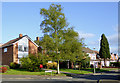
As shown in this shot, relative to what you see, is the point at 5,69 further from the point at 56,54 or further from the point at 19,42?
the point at 19,42

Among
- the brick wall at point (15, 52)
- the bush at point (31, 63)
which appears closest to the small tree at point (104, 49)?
the brick wall at point (15, 52)

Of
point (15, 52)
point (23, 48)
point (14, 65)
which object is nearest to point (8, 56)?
point (15, 52)

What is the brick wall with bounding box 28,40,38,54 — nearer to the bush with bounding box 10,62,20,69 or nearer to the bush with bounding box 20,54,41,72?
the bush with bounding box 10,62,20,69

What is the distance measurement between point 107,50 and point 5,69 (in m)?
42.7

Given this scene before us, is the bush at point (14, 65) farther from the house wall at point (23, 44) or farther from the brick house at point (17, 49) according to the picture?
the house wall at point (23, 44)

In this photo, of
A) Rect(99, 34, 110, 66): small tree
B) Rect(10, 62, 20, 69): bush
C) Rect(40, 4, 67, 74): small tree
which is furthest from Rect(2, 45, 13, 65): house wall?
Rect(99, 34, 110, 66): small tree

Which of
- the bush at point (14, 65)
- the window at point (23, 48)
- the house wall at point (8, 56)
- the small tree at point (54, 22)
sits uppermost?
the small tree at point (54, 22)

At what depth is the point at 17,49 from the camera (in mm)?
41969

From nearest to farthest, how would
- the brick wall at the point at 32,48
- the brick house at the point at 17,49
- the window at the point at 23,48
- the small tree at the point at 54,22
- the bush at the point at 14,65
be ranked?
the small tree at the point at 54,22
the bush at the point at 14,65
the brick house at the point at 17,49
the window at the point at 23,48
the brick wall at the point at 32,48

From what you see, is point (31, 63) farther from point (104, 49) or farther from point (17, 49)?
point (104, 49)

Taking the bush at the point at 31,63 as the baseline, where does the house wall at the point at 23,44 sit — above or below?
above

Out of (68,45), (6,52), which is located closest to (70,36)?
(68,45)

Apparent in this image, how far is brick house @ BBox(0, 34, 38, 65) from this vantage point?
41312 millimetres

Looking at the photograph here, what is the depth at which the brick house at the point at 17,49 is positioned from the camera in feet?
136
